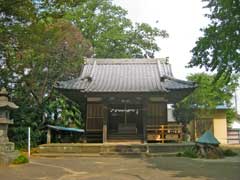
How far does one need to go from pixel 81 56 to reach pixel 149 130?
28.0 ft

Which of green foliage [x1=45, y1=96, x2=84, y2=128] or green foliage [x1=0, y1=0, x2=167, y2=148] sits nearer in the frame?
green foliage [x1=0, y1=0, x2=167, y2=148]

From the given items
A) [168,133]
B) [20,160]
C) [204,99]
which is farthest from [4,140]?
[204,99]

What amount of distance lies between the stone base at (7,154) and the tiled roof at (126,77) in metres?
7.61

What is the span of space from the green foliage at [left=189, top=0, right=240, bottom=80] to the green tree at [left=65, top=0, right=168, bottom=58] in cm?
2434

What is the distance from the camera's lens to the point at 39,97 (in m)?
26.1

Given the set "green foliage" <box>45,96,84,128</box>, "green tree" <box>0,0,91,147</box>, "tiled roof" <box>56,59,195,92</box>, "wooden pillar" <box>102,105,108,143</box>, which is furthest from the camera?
"green foliage" <box>45,96,84,128</box>

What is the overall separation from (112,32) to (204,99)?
12.9 meters

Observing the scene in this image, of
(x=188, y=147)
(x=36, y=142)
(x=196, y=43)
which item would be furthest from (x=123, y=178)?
(x=36, y=142)

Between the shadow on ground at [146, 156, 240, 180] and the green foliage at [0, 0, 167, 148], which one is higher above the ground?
the green foliage at [0, 0, 167, 148]

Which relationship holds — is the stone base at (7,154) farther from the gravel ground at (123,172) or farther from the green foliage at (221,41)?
the green foliage at (221,41)

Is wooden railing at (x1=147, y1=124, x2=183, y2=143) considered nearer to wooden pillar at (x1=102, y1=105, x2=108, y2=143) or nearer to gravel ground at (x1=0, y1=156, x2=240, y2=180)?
wooden pillar at (x1=102, y1=105, x2=108, y2=143)

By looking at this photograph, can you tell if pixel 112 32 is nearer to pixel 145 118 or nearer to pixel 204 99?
pixel 204 99

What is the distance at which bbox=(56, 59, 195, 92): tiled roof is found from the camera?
22156 mm

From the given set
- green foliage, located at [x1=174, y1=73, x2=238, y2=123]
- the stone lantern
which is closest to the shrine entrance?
green foliage, located at [x1=174, y1=73, x2=238, y2=123]
